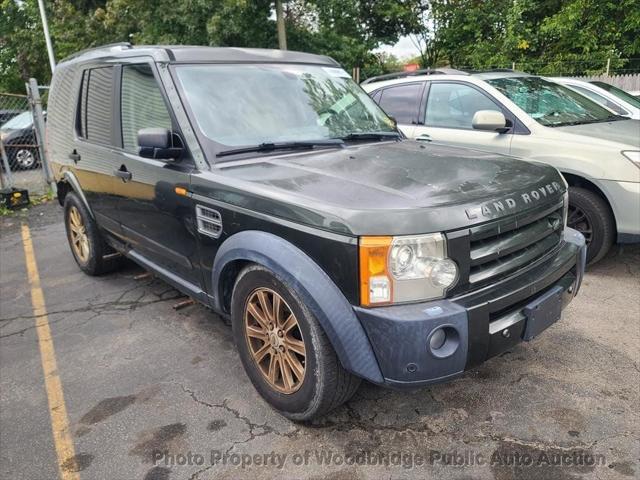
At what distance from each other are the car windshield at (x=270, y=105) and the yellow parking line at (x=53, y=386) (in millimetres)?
1810

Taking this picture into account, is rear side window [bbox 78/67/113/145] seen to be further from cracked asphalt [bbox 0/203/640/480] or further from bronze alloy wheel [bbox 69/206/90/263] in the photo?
cracked asphalt [bbox 0/203/640/480]

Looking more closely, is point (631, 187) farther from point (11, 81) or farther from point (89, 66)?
point (11, 81)

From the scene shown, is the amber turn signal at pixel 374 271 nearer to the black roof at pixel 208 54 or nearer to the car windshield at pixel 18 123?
the black roof at pixel 208 54

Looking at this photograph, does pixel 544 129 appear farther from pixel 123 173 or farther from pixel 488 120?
pixel 123 173

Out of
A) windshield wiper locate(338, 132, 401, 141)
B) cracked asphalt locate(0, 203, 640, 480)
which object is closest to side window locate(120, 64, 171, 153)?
windshield wiper locate(338, 132, 401, 141)

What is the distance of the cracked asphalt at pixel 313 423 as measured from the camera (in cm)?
239

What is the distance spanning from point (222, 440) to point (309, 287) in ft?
3.28

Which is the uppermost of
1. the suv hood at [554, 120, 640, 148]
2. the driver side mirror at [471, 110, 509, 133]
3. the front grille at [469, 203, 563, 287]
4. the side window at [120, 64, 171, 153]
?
the side window at [120, 64, 171, 153]

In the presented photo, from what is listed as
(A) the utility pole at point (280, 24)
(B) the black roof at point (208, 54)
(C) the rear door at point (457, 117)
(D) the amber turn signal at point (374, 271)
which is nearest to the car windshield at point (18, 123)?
(A) the utility pole at point (280, 24)

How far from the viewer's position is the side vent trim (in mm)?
2783

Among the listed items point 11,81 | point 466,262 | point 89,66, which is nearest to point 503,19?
point 89,66

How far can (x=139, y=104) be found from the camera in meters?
3.48

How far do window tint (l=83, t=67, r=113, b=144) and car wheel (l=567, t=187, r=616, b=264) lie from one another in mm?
3947

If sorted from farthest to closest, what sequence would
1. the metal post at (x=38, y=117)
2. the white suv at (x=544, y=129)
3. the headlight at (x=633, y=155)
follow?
the metal post at (x=38, y=117) → the white suv at (x=544, y=129) → the headlight at (x=633, y=155)
